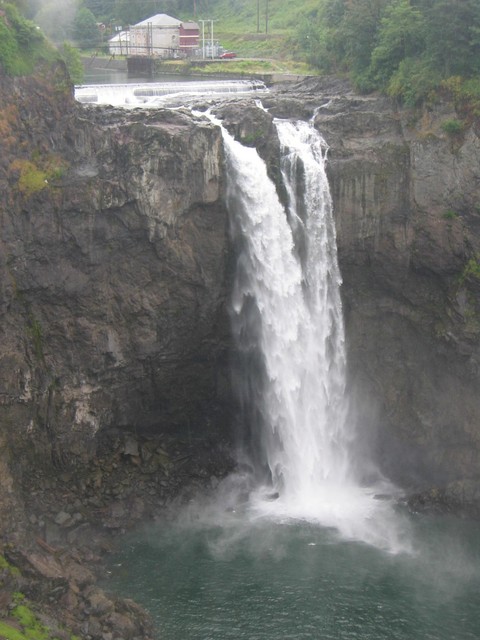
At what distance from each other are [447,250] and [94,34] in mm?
35355

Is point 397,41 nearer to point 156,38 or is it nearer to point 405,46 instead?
point 405,46

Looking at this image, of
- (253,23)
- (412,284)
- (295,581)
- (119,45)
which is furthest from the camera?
(253,23)

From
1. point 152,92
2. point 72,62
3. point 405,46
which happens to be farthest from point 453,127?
point 72,62

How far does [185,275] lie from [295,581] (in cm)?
1445

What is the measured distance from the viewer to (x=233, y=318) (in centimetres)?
4066

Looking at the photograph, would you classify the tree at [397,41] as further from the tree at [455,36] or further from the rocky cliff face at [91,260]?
the rocky cliff face at [91,260]

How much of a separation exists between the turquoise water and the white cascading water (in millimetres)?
2587

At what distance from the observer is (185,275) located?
38.6 meters

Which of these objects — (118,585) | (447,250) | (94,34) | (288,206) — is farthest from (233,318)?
(94,34)

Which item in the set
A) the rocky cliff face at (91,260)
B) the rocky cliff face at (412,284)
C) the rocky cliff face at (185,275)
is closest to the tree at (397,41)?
the rocky cliff face at (185,275)

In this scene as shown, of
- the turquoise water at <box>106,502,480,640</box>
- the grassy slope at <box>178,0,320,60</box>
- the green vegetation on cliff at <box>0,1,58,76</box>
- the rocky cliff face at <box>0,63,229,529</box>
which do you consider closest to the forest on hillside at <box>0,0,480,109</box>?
the green vegetation on cliff at <box>0,1,58,76</box>

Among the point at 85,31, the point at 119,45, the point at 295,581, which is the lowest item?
the point at 295,581

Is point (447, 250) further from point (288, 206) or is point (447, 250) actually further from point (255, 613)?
point (255, 613)

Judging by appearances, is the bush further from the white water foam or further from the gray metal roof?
the gray metal roof
